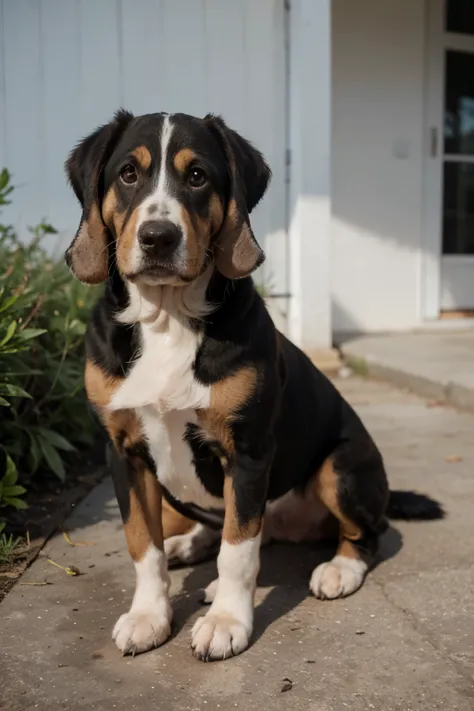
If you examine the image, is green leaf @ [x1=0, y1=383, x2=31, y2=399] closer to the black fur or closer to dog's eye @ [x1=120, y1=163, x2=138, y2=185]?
the black fur

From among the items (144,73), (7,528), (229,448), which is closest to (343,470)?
(229,448)

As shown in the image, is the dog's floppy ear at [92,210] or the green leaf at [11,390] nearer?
the dog's floppy ear at [92,210]

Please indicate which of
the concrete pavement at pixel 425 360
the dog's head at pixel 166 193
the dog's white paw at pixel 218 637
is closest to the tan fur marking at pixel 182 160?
the dog's head at pixel 166 193

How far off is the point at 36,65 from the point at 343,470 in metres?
5.25

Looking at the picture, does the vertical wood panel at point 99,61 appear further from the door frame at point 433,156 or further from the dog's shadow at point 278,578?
the dog's shadow at point 278,578

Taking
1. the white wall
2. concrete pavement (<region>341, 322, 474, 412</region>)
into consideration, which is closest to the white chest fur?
concrete pavement (<region>341, 322, 474, 412</region>)

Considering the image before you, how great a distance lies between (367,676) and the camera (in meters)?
1.98

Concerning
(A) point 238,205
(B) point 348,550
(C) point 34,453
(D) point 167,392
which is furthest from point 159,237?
(C) point 34,453

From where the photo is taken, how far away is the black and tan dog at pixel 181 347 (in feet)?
7.02

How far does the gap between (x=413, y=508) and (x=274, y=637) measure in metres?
1.12

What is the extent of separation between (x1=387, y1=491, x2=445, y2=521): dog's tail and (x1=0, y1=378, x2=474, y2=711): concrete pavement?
5 cm

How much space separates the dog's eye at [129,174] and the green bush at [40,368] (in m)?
0.82

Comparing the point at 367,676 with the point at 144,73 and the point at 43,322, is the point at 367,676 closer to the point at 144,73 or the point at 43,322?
the point at 43,322

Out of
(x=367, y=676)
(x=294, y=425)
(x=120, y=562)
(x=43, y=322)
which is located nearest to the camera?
(x=367, y=676)
